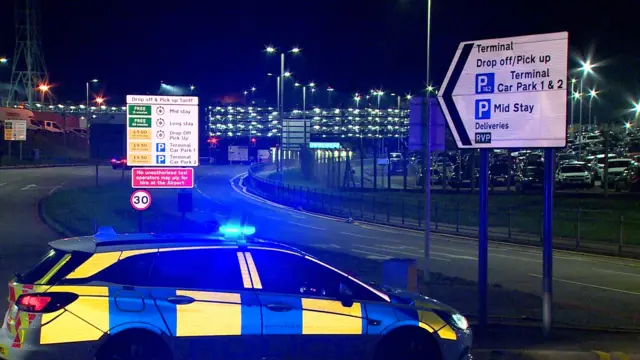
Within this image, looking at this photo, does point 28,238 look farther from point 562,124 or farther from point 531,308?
point 562,124

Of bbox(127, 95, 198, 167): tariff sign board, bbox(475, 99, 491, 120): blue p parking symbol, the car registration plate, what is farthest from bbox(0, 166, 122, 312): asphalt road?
bbox(475, 99, 491, 120): blue p parking symbol

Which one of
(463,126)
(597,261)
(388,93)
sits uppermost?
(388,93)

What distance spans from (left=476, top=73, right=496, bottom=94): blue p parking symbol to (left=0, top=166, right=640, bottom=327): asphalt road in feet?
12.3

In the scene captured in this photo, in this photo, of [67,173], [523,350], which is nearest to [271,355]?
[523,350]

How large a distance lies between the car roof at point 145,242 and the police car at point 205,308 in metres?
0.01

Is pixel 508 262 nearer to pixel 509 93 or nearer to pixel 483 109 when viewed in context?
pixel 483 109

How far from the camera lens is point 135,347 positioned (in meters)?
5.84

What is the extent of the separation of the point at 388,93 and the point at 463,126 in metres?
80.3

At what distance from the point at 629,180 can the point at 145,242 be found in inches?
1334

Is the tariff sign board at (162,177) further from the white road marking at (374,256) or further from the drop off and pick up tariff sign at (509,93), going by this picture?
the drop off and pick up tariff sign at (509,93)

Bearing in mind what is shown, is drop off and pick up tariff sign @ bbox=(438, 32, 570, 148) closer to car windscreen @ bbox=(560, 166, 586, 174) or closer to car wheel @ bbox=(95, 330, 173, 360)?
car wheel @ bbox=(95, 330, 173, 360)

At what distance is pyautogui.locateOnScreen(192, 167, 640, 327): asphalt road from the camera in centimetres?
1212

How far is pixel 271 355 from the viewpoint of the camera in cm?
612

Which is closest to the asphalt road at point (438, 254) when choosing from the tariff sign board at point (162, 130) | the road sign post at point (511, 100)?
the road sign post at point (511, 100)
